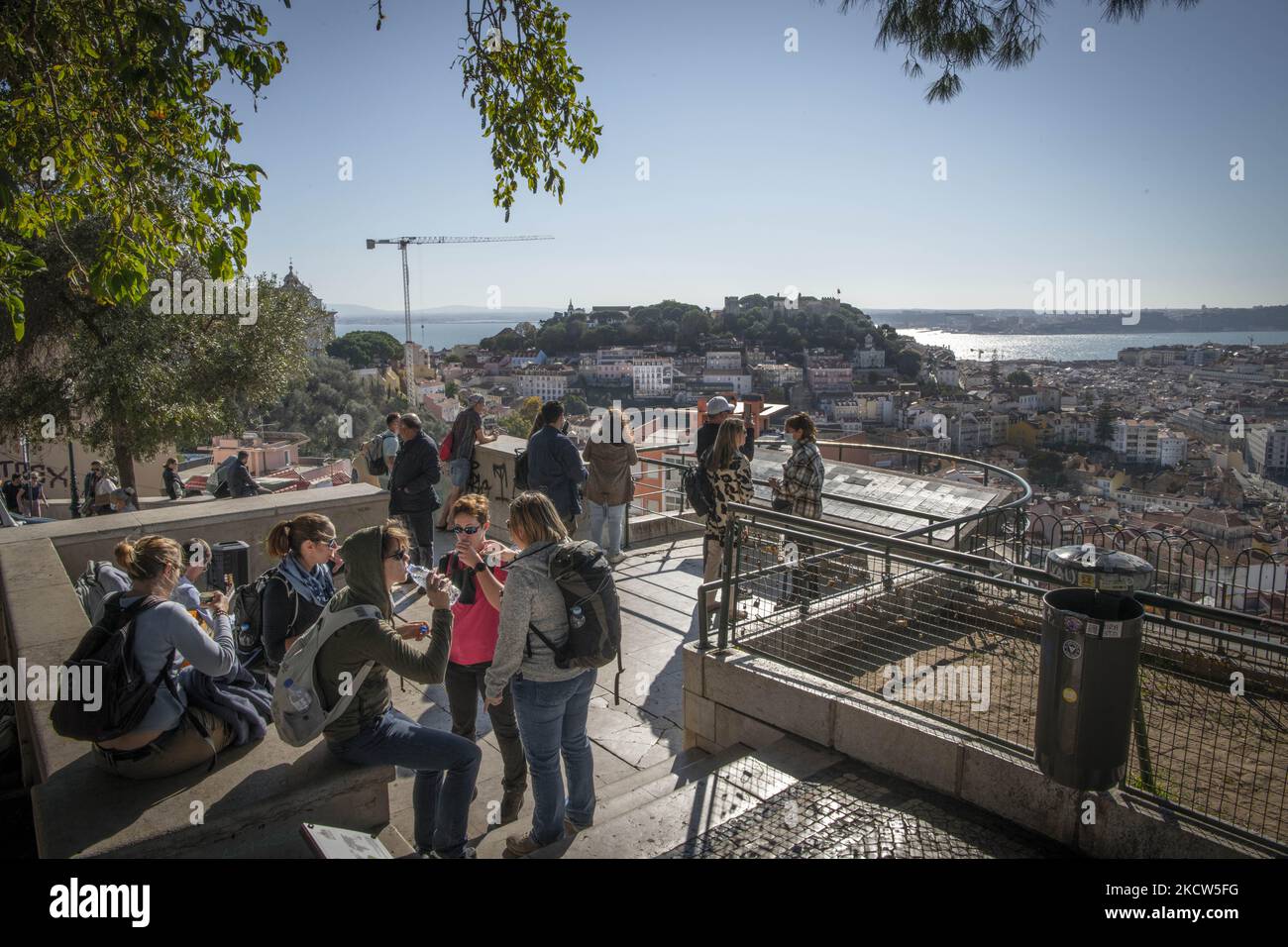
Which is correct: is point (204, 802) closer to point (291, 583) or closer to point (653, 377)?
point (291, 583)

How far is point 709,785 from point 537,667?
3.83ft

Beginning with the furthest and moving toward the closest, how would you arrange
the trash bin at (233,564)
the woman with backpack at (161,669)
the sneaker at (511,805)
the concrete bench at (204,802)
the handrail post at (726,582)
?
1. the trash bin at (233,564)
2. the handrail post at (726,582)
3. the sneaker at (511,805)
4. the woman with backpack at (161,669)
5. the concrete bench at (204,802)

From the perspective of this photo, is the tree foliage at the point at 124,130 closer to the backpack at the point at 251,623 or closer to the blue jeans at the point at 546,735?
the backpack at the point at 251,623

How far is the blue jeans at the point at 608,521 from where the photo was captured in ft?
29.0

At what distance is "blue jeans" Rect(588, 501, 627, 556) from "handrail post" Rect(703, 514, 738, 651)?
3794 mm

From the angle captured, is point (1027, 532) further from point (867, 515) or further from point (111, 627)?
point (111, 627)

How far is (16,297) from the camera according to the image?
Result: 4.36 meters

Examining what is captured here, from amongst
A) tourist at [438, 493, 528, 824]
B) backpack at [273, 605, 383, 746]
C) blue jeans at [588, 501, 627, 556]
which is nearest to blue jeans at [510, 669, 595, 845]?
tourist at [438, 493, 528, 824]

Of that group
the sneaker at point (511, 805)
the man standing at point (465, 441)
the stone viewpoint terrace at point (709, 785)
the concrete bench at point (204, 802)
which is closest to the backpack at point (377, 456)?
the man standing at point (465, 441)

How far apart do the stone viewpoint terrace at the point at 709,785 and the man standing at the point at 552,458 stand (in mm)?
2147

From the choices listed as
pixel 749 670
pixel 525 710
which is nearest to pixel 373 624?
pixel 525 710

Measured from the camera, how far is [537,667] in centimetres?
372

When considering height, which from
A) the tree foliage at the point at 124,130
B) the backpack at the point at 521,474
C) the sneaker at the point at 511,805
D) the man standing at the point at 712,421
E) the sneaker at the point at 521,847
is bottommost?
the sneaker at the point at 511,805

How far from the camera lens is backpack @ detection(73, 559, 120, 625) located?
5223 millimetres
